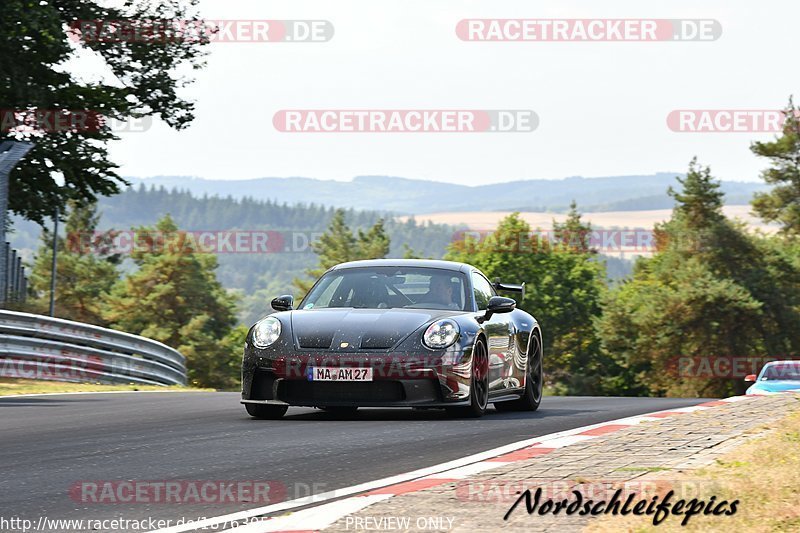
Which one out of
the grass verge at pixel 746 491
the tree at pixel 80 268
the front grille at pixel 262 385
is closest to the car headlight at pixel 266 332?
the front grille at pixel 262 385

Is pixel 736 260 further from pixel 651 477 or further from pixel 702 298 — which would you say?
pixel 651 477

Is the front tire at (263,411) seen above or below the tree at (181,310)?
below

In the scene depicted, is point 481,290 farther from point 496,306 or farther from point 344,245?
point 344,245

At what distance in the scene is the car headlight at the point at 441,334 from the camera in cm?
1065

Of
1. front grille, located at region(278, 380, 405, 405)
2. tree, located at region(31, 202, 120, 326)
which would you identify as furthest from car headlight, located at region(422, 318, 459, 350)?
tree, located at region(31, 202, 120, 326)

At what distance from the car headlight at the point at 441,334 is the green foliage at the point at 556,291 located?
Result: 71954 millimetres

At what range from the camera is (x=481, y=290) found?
1229 cm

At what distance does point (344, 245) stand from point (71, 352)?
117230 mm

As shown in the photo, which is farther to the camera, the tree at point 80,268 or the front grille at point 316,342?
the tree at point 80,268

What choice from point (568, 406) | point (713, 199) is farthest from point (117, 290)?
point (568, 406)

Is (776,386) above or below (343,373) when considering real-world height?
below

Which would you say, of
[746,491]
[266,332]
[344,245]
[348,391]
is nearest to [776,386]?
[348,391]

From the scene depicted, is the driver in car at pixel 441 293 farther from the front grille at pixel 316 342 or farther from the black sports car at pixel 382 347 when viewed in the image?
the front grille at pixel 316 342

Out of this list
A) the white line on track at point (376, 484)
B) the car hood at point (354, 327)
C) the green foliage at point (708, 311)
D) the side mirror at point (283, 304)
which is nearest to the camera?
the white line on track at point (376, 484)
